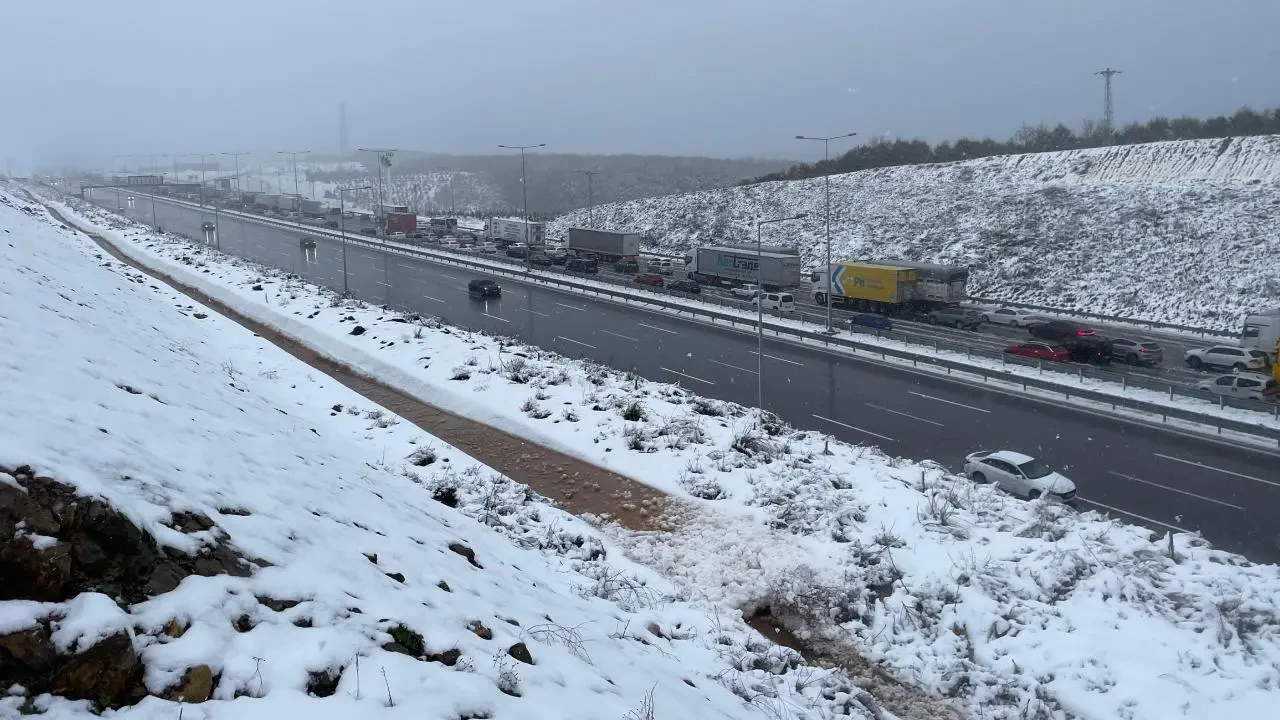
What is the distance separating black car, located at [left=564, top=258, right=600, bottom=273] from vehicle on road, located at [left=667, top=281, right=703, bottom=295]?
7.82m

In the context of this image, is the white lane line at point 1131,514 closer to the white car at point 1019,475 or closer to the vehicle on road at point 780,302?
the white car at point 1019,475

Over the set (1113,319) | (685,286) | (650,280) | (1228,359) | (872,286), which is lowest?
(1228,359)

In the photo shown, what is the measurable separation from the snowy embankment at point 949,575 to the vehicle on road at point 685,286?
28.6 meters

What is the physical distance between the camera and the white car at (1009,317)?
40.9m

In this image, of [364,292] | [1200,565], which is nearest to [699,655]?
[1200,565]

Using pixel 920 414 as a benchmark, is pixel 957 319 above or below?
above

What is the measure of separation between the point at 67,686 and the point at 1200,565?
13.5 m

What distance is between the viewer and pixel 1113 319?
1655 inches

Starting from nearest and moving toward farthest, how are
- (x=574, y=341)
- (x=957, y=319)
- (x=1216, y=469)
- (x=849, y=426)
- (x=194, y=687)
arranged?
1. (x=194, y=687)
2. (x=1216, y=469)
3. (x=849, y=426)
4. (x=574, y=341)
5. (x=957, y=319)

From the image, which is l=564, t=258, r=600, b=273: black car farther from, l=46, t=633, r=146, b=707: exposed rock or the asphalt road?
l=46, t=633, r=146, b=707: exposed rock

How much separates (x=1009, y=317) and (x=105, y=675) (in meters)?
42.5

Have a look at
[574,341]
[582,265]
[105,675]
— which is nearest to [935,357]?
[574,341]

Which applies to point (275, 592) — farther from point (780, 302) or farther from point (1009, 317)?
point (1009, 317)

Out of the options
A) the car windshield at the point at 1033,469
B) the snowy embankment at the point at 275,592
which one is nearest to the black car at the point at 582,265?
the car windshield at the point at 1033,469
